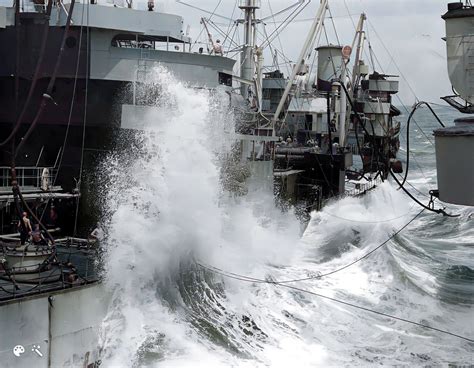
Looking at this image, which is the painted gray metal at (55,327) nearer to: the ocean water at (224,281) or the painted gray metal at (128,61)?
the ocean water at (224,281)

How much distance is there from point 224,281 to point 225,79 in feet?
31.7

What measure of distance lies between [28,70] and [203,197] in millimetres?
7399

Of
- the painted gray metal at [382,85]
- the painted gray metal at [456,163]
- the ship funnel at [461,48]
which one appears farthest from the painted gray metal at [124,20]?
the painted gray metal at [382,85]

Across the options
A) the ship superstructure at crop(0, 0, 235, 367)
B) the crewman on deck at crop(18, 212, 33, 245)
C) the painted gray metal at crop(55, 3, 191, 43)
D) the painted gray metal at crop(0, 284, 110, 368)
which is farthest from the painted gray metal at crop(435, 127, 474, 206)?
the painted gray metal at crop(55, 3, 191, 43)

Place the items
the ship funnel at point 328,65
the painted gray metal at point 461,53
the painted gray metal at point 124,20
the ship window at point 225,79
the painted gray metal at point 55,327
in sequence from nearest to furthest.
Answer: the painted gray metal at point 55,327, the painted gray metal at point 461,53, the painted gray metal at point 124,20, the ship window at point 225,79, the ship funnel at point 328,65

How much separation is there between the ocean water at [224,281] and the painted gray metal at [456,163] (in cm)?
466

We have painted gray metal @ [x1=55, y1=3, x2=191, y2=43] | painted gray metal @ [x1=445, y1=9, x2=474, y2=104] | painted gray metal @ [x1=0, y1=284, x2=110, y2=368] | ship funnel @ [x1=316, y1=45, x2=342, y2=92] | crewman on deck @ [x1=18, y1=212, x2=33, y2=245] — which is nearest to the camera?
painted gray metal @ [x1=0, y1=284, x2=110, y2=368]

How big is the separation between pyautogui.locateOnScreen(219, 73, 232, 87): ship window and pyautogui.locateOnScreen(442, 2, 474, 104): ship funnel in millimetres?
13171

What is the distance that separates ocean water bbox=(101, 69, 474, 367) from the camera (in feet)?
50.7

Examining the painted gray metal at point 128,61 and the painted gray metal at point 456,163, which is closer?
the painted gray metal at point 456,163

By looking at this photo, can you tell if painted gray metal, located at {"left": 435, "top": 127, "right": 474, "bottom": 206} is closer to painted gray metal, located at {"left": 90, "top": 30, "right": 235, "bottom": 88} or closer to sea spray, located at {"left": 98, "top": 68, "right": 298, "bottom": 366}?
sea spray, located at {"left": 98, "top": 68, "right": 298, "bottom": 366}

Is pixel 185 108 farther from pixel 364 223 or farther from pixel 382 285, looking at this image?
pixel 364 223

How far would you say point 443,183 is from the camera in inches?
506

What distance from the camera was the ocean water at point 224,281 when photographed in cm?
1546
